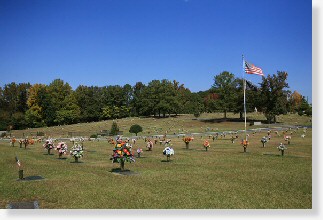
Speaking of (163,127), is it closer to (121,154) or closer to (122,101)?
(122,101)

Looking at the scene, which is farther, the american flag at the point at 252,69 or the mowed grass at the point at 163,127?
the mowed grass at the point at 163,127

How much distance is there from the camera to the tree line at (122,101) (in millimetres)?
56419

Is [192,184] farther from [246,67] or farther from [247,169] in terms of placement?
[246,67]

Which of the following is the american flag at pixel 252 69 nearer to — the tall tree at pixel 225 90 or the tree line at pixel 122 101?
the tree line at pixel 122 101

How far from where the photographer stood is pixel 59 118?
75750 mm

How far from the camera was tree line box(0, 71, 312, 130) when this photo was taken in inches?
2221

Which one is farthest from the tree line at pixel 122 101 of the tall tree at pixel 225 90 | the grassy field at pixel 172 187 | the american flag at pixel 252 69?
the grassy field at pixel 172 187

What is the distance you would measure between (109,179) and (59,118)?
213 ft

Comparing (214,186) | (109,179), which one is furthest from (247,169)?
(109,179)

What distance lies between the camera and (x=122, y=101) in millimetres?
91375

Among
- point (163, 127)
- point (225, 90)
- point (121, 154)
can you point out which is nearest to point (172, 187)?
point (121, 154)

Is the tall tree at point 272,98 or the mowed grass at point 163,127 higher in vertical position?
the tall tree at point 272,98

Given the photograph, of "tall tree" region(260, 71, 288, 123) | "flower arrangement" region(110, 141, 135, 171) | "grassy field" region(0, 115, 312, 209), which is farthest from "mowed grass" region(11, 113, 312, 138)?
"flower arrangement" region(110, 141, 135, 171)

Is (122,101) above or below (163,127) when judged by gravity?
above
